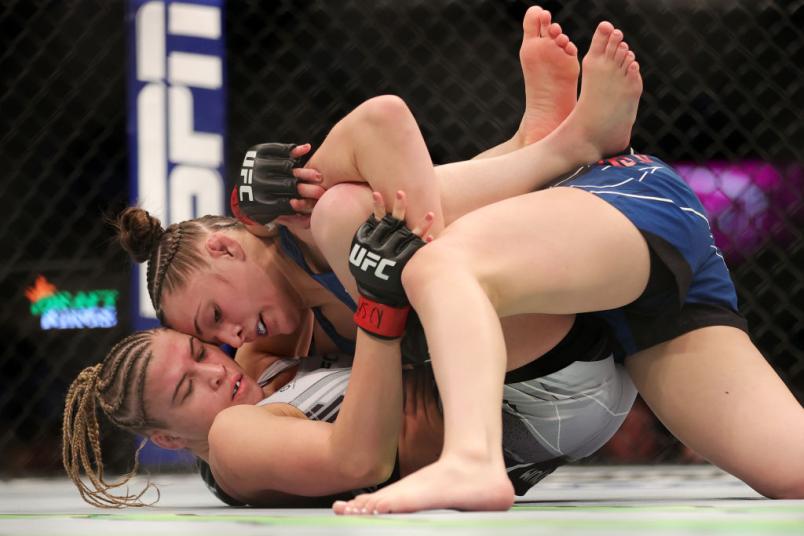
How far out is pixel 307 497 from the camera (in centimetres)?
114

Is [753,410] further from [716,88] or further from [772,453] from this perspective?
[716,88]

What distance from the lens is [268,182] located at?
1180 millimetres

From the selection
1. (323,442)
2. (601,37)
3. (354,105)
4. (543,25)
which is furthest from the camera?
(354,105)

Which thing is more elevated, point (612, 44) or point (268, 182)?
point (612, 44)

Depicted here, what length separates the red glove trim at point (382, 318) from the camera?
94 cm

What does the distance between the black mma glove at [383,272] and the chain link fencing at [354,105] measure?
188 cm

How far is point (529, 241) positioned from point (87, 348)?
2358mm

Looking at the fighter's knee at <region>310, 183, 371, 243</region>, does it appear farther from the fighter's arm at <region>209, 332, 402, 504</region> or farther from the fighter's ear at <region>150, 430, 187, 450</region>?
the fighter's ear at <region>150, 430, 187, 450</region>

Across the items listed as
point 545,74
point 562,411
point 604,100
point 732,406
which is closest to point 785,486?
point 732,406

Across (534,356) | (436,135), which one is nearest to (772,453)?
(534,356)

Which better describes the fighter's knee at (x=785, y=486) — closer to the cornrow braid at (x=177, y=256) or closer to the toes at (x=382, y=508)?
the toes at (x=382, y=508)

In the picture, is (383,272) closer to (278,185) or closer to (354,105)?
(278,185)

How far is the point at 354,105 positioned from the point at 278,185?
1874mm

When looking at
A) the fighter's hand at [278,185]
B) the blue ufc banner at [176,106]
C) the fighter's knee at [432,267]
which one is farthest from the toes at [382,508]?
the blue ufc banner at [176,106]
